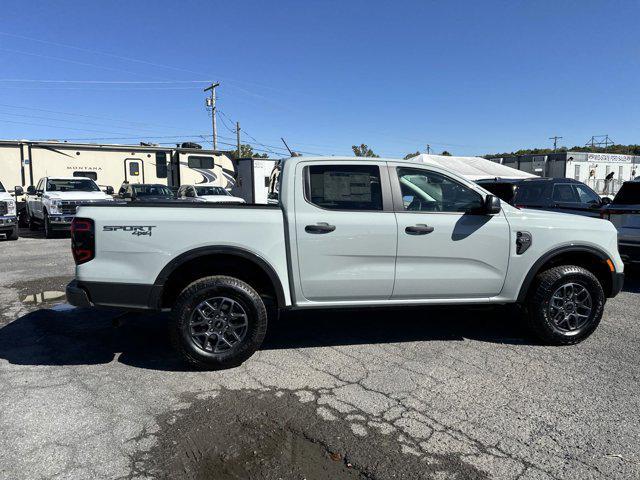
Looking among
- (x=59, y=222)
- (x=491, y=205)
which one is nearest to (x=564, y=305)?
(x=491, y=205)

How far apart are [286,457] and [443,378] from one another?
5.49 ft

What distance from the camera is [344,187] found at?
4441mm

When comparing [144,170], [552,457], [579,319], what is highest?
[144,170]

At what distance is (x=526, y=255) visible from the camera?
465 centimetres

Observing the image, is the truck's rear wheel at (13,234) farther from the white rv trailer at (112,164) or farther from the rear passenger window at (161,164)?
the rear passenger window at (161,164)

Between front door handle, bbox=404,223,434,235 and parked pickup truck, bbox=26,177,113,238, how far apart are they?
431 inches

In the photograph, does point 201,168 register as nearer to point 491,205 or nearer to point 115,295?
point 115,295

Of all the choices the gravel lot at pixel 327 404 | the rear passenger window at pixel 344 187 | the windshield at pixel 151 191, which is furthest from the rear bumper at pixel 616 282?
the windshield at pixel 151 191

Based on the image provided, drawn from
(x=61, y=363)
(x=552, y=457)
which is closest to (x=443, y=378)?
(x=552, y=457)

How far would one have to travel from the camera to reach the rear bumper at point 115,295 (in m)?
4.04

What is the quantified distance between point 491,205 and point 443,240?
0.52 meters

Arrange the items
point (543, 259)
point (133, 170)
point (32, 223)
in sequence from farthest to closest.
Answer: point (133, 170), point (32, 223), point (543, 259)

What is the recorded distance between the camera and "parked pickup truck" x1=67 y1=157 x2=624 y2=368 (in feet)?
13.3

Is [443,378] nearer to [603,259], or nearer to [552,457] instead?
[552,457]
